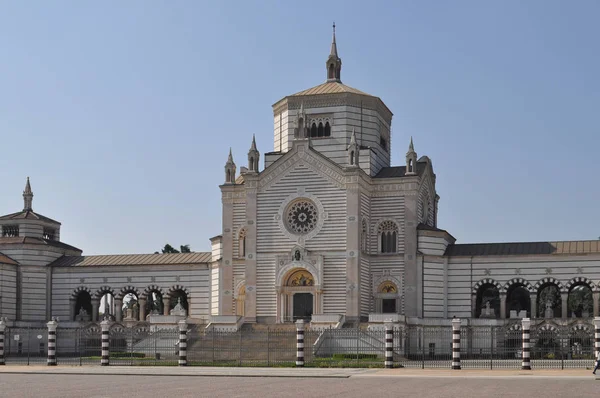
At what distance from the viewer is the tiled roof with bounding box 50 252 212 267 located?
2813 inches

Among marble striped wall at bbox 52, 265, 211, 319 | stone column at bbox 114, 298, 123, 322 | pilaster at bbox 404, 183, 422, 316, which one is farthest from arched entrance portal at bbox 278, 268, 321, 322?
stone column at bbox 114, 298, 123, 322

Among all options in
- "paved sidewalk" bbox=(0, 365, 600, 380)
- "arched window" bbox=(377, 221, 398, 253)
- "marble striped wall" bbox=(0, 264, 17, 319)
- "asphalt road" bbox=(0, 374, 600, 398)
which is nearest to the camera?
"asphalt road" bbox=(0, 374, 600, 398)

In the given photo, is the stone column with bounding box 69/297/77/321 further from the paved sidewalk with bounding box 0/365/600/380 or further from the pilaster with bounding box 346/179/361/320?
the paved sidewalk with bounding box 0/365/600/380

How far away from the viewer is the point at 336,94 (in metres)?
67.9

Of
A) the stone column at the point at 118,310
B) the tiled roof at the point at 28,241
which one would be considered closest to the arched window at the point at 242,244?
the stone column at the point at 118,310

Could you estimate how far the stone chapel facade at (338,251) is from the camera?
63.5 m

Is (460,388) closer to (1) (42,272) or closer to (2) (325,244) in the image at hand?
(2) (325,244)

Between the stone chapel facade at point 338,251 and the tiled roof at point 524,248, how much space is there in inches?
4.5

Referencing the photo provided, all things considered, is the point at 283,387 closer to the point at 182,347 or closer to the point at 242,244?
the point at 182,347

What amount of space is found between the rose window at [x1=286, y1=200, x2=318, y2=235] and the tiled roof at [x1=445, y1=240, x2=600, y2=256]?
335 inches

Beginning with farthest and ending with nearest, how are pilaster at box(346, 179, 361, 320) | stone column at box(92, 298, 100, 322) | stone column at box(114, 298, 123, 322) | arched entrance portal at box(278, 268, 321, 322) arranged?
stone column at box(92, 298, 100, 322)
stone column at box(114, 298, 123, 322)
arched entrance portal at box(278, 268, 321, 322)
pilaster at box(346, 179, 361, 320)

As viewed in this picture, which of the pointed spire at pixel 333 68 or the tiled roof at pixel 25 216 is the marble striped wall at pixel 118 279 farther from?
the pointed spire at pixel 333 68

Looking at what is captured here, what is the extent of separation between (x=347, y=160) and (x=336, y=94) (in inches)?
172

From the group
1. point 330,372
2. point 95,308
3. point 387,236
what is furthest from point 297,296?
point 330,372
